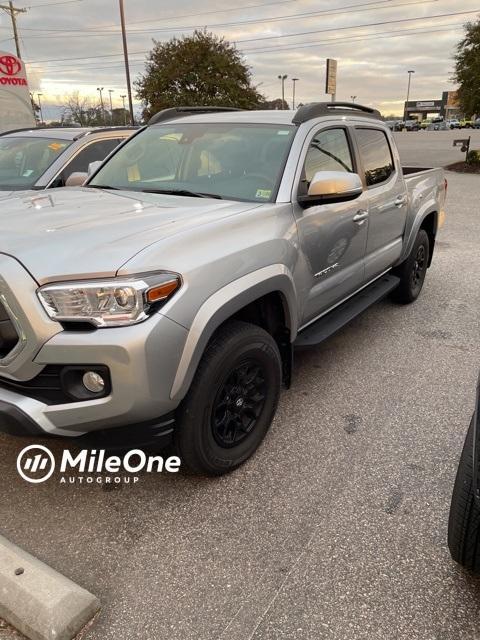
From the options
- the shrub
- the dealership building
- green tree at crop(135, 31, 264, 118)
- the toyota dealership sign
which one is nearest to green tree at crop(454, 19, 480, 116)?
the shrub

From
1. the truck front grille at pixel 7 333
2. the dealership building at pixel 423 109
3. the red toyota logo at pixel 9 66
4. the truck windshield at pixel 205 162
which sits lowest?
the dealership building at pixel 423 109

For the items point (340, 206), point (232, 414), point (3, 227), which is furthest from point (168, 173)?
point (232, 414)

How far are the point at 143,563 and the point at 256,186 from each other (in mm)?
2085

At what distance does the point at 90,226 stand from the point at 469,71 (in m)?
18.8

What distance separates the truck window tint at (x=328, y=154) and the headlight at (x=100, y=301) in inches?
62.7

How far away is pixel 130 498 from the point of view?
2.55 meters

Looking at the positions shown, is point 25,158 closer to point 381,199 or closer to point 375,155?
point 375,155

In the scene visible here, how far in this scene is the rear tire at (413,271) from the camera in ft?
16.5

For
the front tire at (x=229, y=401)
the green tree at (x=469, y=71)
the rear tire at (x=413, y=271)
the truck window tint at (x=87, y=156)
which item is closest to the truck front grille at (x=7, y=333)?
the front tire at (x=229, y=401)

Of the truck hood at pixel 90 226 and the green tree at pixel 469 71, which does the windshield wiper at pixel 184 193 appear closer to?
the truck hood at pixel 90 226

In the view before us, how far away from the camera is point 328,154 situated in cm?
348

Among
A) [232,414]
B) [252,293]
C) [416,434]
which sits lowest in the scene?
[416,434]

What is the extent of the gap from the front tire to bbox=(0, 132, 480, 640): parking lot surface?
0.17 meters

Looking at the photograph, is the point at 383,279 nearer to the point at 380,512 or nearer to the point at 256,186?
the point at 256,186
